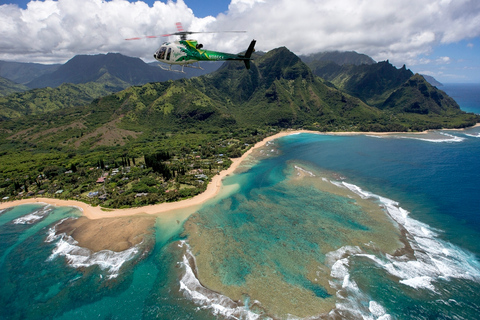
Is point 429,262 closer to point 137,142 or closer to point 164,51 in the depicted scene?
point 164,51

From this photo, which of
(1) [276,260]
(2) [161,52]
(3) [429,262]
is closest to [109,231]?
(1) [276,260]

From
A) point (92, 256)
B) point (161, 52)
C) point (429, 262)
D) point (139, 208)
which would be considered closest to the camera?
point (429, 262)

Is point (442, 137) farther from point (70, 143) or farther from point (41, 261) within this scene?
point (70, 143)

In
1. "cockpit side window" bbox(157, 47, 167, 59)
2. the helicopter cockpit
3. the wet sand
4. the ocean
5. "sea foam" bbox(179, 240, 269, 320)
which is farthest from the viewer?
the wet sand

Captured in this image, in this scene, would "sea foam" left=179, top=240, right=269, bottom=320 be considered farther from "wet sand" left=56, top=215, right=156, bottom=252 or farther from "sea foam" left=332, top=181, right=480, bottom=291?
"sea foam" left=332, top=181, right=480, bottom=291

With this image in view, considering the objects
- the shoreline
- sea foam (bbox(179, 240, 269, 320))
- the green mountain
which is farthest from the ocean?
the green mountain

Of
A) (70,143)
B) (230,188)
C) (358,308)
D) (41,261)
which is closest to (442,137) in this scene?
(230,188)
